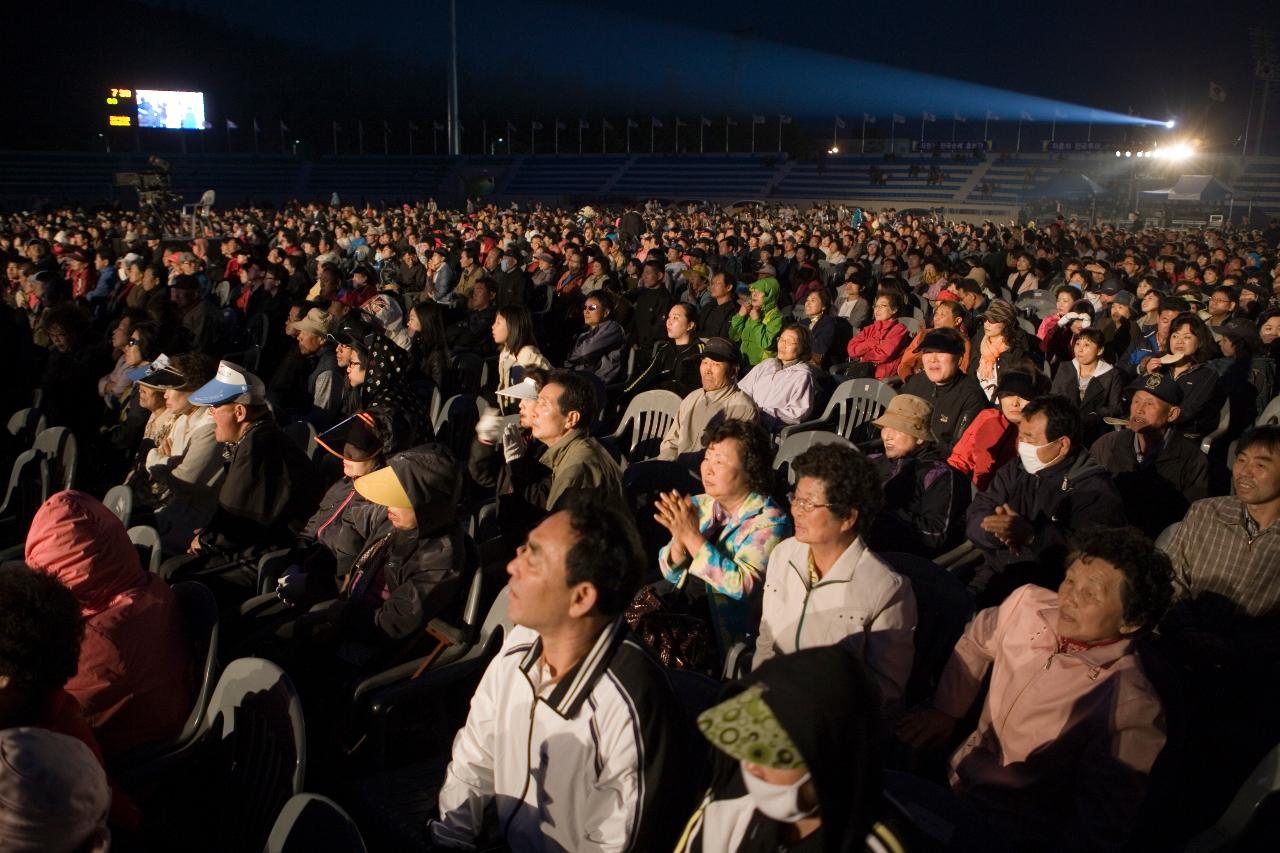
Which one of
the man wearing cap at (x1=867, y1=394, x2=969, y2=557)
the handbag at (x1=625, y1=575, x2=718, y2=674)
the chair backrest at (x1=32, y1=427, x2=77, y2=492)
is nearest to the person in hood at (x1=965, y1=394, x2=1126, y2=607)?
the man wearing cap at (x1=867, y1=394, x2=969, y2=557)

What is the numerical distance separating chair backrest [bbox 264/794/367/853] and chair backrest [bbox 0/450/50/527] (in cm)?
389

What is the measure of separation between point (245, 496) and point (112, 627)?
1.47 m

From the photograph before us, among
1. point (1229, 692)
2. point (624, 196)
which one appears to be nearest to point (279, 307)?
point (1229, 692)

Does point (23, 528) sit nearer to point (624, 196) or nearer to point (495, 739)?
point (495, 739)

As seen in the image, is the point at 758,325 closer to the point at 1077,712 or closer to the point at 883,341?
the point at 883,341

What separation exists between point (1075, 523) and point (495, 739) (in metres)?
2.69

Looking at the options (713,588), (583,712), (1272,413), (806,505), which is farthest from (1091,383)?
(583,712)

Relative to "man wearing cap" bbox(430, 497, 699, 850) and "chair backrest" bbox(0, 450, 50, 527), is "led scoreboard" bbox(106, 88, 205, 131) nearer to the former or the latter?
Result: "chair backrest" bbox(0, 450, 50, 527)

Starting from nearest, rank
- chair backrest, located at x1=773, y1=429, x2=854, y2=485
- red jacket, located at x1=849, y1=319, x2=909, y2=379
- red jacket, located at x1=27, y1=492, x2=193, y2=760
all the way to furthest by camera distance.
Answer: red jacket, located at x1=27, y1=492, x2=193, y2=760, chair backrest, located at x1=773, y1=429, x2=854, y2=485, red jacket, located at x1=849, y1=319, x2=909, y2=379

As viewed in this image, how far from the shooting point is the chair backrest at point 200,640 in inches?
118

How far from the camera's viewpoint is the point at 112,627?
287cm

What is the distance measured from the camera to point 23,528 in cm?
519

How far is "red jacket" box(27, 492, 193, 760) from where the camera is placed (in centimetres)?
284

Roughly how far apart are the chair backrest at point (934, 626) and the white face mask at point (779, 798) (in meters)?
1.59
